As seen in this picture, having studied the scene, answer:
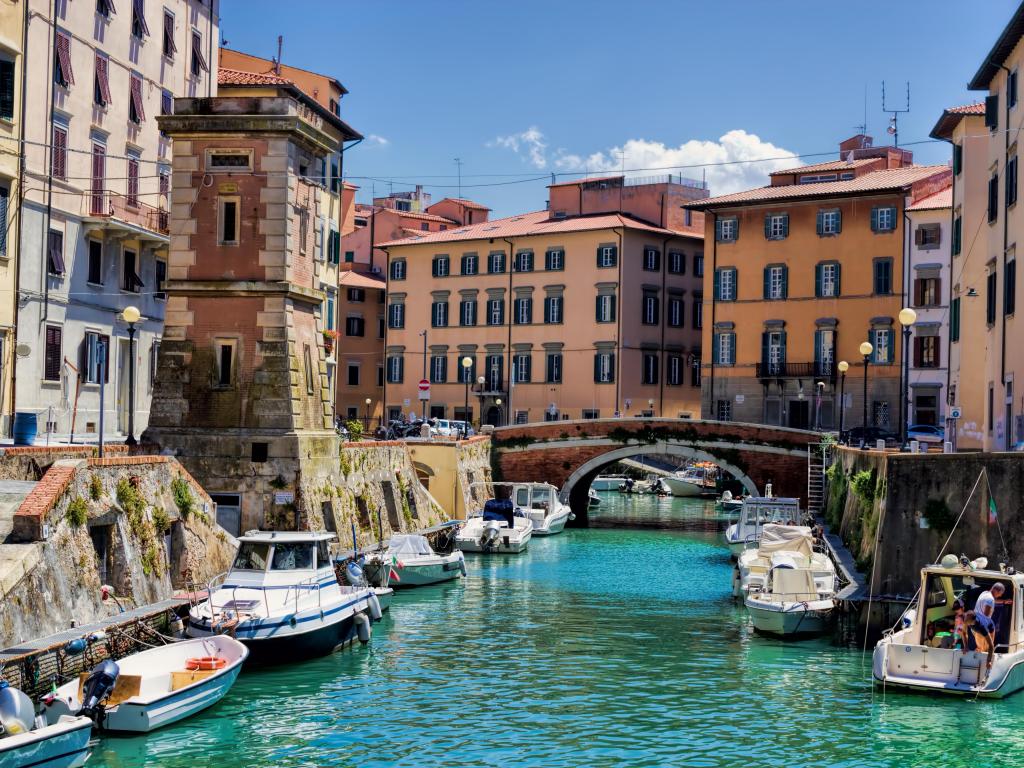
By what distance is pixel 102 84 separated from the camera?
143 feet

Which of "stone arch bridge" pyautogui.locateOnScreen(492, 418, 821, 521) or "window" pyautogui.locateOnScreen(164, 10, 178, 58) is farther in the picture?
"stone arch bridge" pyautogui.locateOnScreen(492, 418, 821, 521)

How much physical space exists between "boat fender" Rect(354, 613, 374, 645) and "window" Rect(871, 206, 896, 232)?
43930mm

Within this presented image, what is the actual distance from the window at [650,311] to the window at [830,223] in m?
11.9

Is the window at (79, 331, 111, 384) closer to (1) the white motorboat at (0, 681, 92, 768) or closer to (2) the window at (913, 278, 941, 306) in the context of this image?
(1) the white motorboat at (0, 681, 92, 768)

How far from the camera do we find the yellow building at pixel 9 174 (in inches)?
1455

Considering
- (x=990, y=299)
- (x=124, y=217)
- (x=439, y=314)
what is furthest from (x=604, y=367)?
(x=124, y=217)

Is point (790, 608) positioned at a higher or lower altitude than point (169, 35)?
lower

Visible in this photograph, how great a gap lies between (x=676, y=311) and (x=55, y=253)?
1748 inches

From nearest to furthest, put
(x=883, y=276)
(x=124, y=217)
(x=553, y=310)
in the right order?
1. (x=124, y=217)
2. (x=883, y=276)
3. (x=553, y=310)

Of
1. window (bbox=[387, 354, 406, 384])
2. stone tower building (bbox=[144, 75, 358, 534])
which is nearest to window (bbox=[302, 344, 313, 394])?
stone tower building (bbox=[144, 75, 358, 534])

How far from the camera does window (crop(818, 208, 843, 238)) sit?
A: 67625 millimetres

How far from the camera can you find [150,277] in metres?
47.4

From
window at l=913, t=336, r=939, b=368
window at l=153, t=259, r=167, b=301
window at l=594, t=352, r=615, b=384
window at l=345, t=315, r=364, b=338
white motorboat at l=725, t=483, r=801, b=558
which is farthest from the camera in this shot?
window at l=345, t=315, r=364, b=338

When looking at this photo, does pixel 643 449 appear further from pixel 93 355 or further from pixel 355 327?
pixel 355 327
